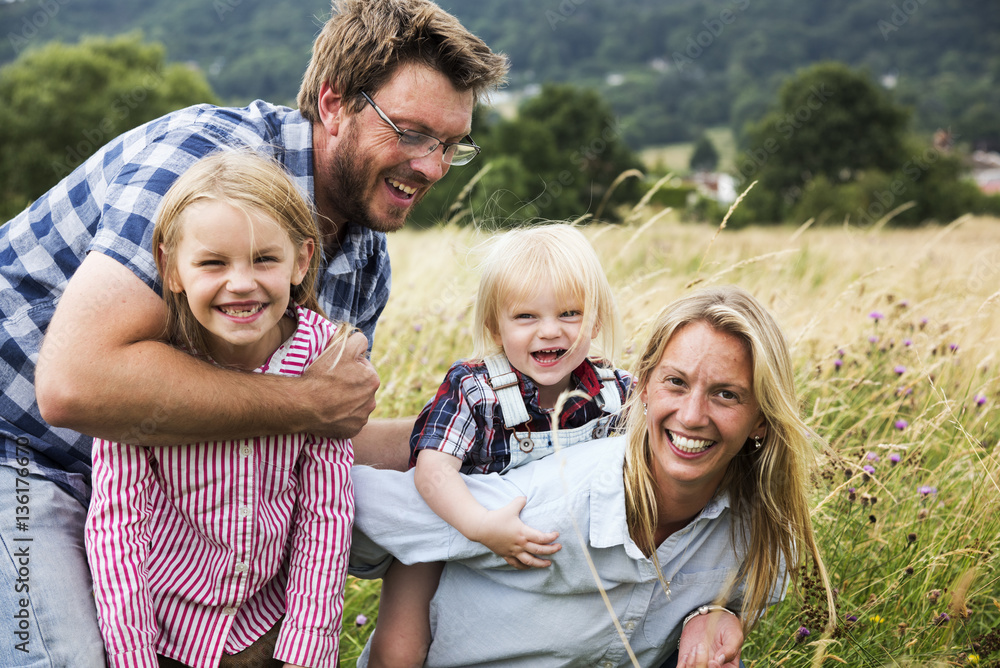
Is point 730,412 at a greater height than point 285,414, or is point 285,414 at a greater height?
point 730,412

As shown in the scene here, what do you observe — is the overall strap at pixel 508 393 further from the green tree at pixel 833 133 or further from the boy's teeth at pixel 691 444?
the green tree at pixel 833 133

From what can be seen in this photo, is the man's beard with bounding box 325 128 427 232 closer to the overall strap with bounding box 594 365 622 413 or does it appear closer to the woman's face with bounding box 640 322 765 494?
the overall strap with bounding box 594 365 622 413

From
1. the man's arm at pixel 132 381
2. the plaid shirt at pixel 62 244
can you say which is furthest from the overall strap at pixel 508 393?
the plaid shirt at pixel 62 244

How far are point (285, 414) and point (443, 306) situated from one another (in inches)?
92.5

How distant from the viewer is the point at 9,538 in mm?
1890

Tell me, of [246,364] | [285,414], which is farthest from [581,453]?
[246,364]

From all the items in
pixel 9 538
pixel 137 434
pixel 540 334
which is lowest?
pixel 9 538

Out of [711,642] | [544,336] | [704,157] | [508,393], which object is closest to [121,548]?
[508,393]

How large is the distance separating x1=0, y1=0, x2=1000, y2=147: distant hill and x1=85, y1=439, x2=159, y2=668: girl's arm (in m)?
53.5

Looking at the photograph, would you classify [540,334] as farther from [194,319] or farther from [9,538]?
[9,538]

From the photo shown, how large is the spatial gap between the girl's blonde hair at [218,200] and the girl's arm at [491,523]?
27.8 inches

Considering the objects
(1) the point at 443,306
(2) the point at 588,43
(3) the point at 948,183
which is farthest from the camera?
(2) the point at 588,43

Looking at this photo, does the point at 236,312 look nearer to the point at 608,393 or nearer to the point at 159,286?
the point at 159,286

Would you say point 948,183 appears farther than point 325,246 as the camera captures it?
Yes
